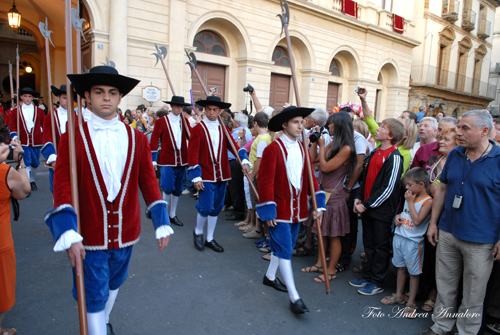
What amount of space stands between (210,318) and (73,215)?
168cm

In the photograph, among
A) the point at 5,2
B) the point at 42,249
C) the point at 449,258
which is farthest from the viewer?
the point at 5,2

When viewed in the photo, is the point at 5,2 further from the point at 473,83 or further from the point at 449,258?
the point at 473,83

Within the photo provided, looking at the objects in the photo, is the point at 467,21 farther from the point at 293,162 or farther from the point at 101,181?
the point at 101,181

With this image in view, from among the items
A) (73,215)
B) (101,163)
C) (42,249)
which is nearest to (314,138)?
(101,163)

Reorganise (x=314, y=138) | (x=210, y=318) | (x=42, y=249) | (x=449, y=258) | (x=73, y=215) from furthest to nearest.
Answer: (x=42, y=249), (x=314, y=138), (x=210, y=318), (x=449, y=258), (x=73, y=215)

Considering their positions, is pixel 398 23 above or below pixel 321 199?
above

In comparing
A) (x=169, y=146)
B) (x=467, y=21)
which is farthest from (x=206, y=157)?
(x=467, y=21)

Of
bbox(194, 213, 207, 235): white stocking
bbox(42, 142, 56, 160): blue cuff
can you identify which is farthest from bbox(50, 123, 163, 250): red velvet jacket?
bbox(42, 142, 56, 160): blue cuff

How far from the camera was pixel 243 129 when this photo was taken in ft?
21.8

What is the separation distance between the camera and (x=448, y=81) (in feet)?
91.2

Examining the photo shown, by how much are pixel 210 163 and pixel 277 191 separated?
1.56 m

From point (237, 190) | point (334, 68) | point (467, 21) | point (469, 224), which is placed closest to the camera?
point (469, 224)

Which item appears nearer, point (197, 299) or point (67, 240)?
point (67, 240)

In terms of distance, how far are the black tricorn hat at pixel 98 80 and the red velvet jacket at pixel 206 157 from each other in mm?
2361
